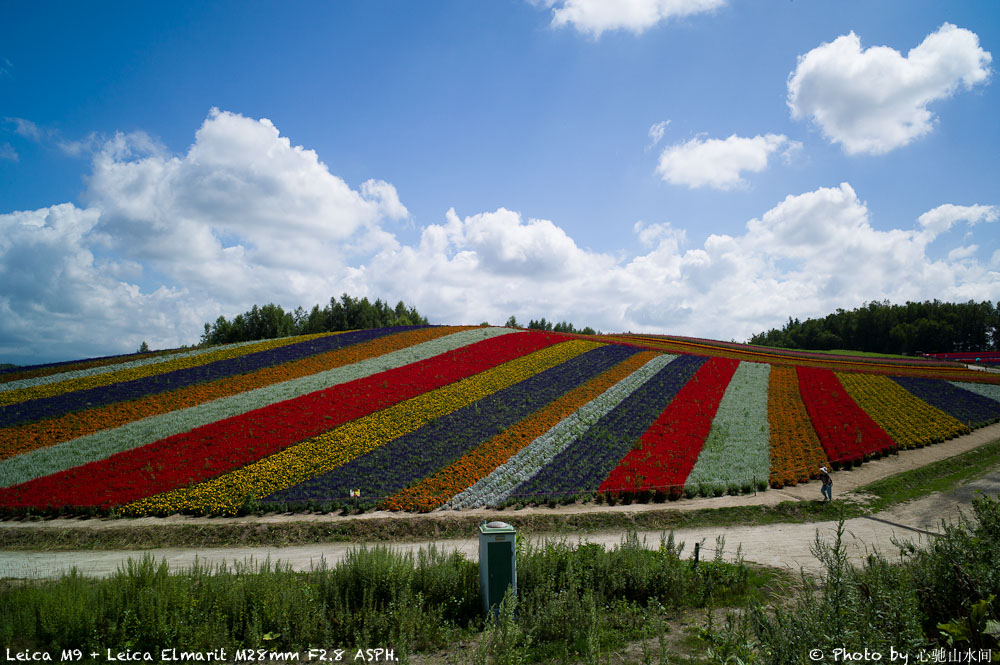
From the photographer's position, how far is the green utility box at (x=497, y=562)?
635 cm

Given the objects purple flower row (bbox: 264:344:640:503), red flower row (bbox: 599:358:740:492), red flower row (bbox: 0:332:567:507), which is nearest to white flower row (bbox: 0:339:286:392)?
red flower row (bbox: 0:332:567:507)

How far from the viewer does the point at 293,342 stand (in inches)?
1308

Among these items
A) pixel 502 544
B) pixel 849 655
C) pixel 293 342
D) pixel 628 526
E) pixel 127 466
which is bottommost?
pixel 628 526

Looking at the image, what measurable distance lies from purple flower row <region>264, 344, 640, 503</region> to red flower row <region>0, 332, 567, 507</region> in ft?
9.96

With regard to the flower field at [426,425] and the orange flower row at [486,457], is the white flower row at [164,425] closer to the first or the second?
the flower field at [426,425]

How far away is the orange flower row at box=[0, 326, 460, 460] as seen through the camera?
17031 mm

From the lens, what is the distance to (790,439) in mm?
19500

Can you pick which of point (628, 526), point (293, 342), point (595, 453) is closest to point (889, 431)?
point (595, 453)

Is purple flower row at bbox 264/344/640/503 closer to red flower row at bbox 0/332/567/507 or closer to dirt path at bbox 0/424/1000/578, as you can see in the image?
dirt path at bbox 0/424/1000/578

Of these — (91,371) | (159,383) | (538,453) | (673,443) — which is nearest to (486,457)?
(538,453)

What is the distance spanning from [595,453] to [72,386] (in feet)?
81.3

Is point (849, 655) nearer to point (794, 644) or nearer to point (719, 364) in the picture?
point (794, 644)

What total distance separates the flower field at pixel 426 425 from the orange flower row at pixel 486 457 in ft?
0.26

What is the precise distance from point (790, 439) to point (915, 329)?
7168cm
